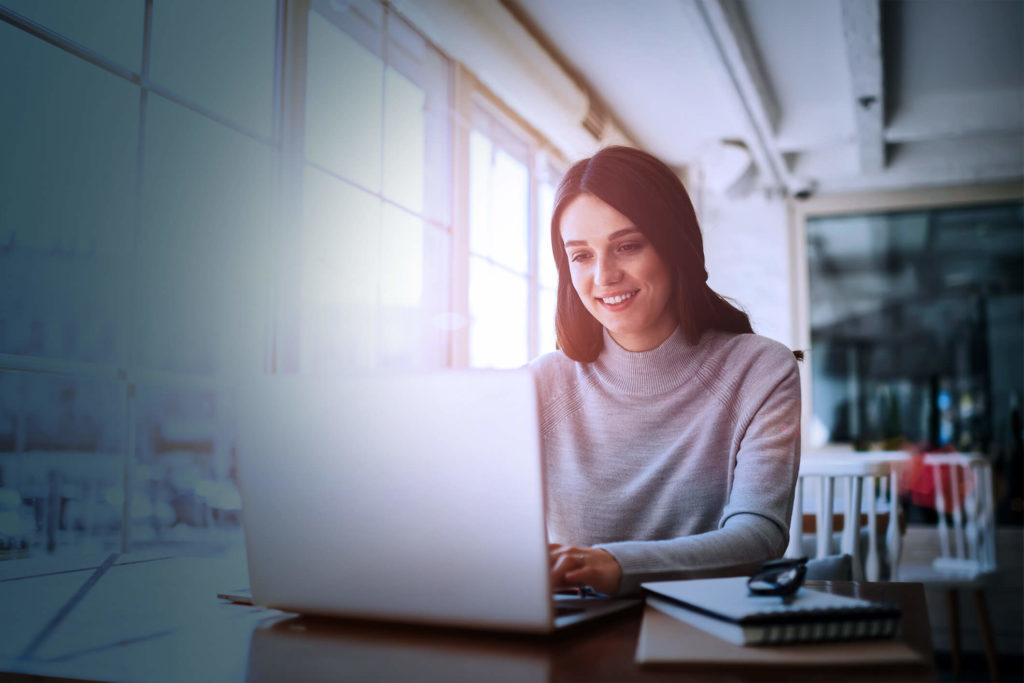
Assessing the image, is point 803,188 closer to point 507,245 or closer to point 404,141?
point 507,245

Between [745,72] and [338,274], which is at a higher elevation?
[745,72]

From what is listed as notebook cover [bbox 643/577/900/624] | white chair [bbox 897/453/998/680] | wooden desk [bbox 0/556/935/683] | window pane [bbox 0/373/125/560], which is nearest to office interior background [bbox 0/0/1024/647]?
→ window pane [bbox 0/373/125/560]

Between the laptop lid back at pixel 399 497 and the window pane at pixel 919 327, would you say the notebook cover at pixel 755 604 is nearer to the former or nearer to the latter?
the laptop lid back at pixel 399 497

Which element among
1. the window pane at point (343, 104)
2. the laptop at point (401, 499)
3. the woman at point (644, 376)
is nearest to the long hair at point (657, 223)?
the woman at point (644, 376)

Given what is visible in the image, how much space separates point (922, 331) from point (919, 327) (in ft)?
0.10

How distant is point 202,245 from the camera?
200 cm

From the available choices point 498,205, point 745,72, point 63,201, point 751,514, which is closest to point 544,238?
point 498,205

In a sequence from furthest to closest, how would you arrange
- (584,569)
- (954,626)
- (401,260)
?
(954,626), (401,260), (584,569)

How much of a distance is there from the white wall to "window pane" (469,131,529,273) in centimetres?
190

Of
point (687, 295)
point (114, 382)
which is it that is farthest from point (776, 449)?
point (114, 382)

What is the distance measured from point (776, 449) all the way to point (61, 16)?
5.30 feet

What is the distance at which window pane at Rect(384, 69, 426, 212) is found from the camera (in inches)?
112

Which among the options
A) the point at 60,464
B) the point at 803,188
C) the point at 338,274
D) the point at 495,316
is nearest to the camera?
the point at 60,464

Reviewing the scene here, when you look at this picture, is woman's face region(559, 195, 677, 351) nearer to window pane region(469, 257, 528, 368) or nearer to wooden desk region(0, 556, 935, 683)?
wooden desk region(0, 556, 935, 683)
